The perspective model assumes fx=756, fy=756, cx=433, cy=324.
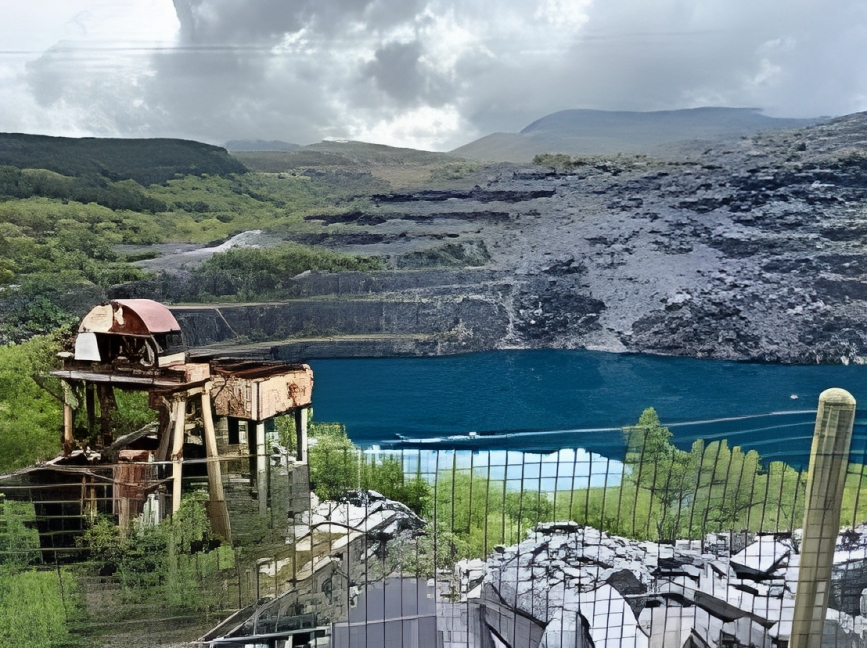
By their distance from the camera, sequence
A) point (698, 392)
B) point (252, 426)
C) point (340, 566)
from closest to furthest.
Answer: point (340, 566), point (252, 426), point (698, 392)

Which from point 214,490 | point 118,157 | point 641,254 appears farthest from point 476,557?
point 118,157

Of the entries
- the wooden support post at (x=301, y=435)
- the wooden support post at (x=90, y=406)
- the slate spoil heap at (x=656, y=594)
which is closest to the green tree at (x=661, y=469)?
the slate spoil heap at (x=656, y=594)

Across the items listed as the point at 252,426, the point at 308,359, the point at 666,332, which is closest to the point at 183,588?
the point at 252,426

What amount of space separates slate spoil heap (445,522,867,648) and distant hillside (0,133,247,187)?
9.43 ft

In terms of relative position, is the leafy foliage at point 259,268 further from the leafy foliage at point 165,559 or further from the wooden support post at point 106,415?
the leafy foliage at point 165,559

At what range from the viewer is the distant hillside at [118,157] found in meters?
4.15

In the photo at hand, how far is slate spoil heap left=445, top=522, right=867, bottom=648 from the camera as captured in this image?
7.30 feet

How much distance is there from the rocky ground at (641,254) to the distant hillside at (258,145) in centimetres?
45

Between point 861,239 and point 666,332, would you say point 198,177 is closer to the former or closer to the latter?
point 666,332

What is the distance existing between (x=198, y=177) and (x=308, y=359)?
124cm

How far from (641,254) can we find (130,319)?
9.74ft

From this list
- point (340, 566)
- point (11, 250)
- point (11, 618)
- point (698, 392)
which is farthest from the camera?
point (698, 392)

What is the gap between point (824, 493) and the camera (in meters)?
1.75

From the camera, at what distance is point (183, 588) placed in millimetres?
2707
